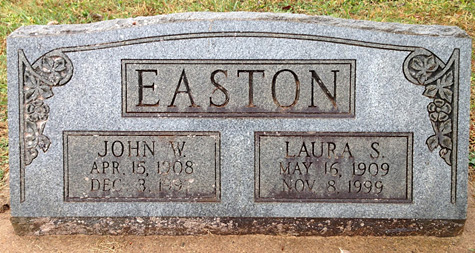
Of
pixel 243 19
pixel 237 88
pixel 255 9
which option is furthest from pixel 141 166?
pixel 255 9

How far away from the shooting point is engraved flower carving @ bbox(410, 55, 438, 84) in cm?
278

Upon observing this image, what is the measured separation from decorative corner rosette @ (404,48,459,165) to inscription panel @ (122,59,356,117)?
0.43 meters

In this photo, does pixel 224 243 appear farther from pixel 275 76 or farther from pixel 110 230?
pixel 275 76

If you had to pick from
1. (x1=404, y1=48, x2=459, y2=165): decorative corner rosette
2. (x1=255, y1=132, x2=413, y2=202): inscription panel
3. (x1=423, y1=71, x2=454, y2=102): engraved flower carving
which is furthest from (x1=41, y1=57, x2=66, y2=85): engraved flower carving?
(x1=423, y1=71, x2=454, y2=102): engraved flower carving

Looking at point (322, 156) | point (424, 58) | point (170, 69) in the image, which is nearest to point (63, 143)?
point (170, 69)

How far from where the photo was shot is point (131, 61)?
281 cm

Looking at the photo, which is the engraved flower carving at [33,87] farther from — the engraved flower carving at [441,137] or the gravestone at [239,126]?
the engraved flower carving at [441,137]

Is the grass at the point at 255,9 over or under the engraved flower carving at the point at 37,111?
over

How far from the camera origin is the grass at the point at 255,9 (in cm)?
479

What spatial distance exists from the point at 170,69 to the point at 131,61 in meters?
0.27

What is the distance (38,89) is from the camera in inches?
111

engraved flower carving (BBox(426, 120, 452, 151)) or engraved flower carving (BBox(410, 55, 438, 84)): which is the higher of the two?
engraved flower carving (BBox(410, 55, 438, 84))

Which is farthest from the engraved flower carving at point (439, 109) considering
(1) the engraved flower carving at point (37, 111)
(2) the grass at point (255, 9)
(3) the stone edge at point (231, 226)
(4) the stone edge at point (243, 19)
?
(1) the engraved flower carving at point (37, 111)

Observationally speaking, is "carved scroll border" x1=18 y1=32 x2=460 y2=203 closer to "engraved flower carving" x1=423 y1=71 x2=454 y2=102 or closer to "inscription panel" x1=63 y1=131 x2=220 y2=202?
"engraved flower carving" x1=423 y1=71 x2=454 y2=102
